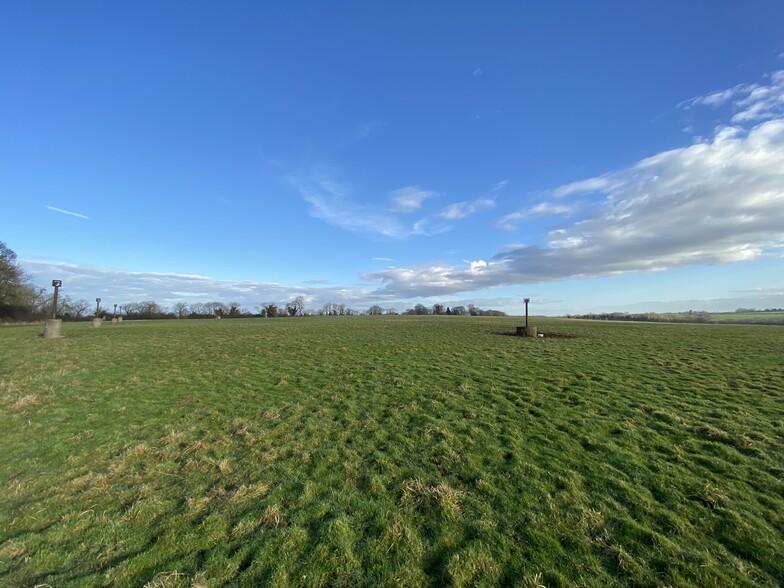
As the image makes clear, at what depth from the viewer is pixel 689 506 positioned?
5.08m

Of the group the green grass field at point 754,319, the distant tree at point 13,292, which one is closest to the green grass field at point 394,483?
the distant tree at point 13,292

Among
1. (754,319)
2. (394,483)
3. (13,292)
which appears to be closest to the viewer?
(394,483)

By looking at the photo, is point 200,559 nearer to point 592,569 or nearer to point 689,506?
point 592,569

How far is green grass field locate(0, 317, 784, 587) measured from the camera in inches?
160

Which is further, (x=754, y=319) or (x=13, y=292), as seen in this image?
(x=754, y=319)

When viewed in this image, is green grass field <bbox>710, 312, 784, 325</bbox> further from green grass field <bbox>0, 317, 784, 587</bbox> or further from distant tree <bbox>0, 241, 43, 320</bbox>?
distant tree <bbox>0, 241, 43, 320</bbox>

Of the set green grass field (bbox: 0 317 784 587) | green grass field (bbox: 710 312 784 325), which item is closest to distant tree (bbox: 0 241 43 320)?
green grass field (bbox: 0 317 784 587)

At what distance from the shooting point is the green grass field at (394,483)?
4062 mm

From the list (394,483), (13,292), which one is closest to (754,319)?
(394,483)

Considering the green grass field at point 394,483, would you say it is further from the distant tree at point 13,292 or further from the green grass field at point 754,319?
the green grass field at point 754,319

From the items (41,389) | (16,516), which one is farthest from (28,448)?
(41,389)

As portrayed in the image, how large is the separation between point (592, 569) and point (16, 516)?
795 cm

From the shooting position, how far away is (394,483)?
5992 millimetres

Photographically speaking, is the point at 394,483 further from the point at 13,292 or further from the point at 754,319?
the point at 754,319
